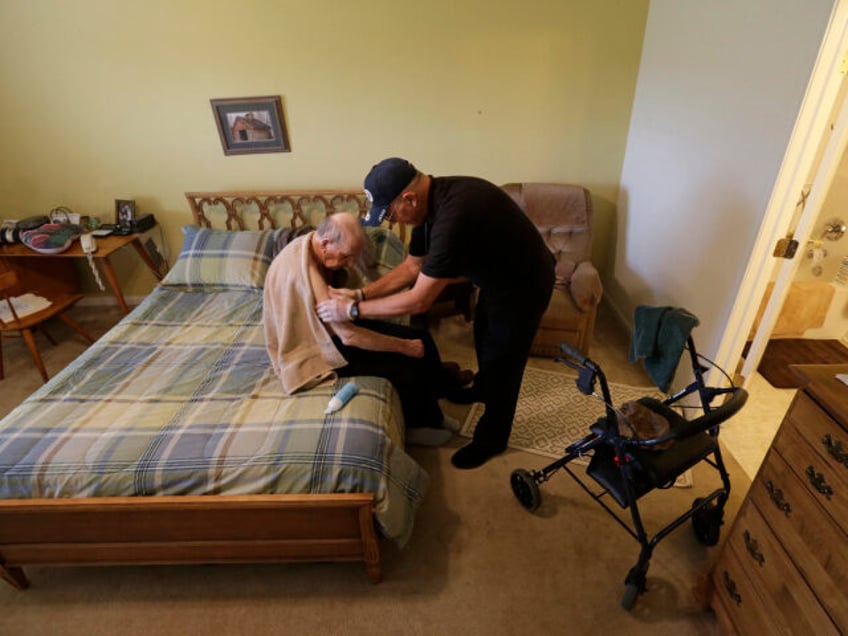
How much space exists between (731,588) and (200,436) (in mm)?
1757

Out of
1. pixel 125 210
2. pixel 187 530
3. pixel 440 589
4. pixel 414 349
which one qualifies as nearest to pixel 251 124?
pixel 125 210

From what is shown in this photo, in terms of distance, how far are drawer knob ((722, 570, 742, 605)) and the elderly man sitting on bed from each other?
3.90 feet

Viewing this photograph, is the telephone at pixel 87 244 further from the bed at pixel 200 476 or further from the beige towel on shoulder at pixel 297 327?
the beige towel on shoulder at pixel 297 327

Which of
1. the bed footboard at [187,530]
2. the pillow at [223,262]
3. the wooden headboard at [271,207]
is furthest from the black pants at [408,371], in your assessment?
the wooden headboard at [271,207]

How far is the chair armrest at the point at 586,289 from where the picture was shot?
241 cm

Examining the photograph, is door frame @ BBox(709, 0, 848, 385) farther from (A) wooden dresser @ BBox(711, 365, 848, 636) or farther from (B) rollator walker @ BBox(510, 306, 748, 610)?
(A) wooden dresser @ BBox(711, 365, 848, 636)

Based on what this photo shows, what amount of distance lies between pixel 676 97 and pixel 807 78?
89cm

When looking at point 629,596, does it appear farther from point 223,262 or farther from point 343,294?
point 223,262

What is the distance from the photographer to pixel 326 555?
1.43 m

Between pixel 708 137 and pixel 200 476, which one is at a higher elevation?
pixel 708 137

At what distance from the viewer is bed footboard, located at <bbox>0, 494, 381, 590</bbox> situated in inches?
50.9

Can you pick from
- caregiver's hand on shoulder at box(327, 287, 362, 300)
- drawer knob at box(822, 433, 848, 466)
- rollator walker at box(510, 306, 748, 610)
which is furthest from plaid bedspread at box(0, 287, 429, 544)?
drawer knob at box(822, 433, 848, 466)

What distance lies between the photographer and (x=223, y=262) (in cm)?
261

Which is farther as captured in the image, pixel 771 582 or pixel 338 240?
pixel 338 240
